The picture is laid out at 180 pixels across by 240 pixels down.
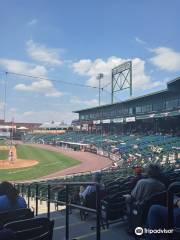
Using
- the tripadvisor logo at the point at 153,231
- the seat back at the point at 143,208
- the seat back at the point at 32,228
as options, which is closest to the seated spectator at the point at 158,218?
the tripadvisor logo at the point at 153,231

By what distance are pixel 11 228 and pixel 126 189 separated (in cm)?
377

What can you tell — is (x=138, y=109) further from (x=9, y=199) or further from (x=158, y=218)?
(x=158, y=218)

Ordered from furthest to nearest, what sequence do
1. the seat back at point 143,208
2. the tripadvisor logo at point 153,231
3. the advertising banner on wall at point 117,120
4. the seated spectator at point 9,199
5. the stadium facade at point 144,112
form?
the advertising banner on wall at point 117,120
the stadium facade at point 144,112
the seated spectator at point 9,199
the seat back at point 143,208
the tripadvisor logo at point 153,231

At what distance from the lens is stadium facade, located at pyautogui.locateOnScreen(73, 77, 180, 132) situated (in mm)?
44688

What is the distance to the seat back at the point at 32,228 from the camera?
13.8 feet

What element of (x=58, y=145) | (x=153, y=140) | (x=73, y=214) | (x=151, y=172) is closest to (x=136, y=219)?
(x=151, y=172)

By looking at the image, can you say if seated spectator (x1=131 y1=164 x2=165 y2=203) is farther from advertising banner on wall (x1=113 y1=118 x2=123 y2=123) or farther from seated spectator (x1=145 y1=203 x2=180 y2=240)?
advertising banner on wall (x1=113 y1=118 x2=123 y2=123)

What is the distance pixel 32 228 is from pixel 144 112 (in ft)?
166

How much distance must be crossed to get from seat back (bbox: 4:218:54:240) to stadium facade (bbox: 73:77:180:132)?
34.7 meters

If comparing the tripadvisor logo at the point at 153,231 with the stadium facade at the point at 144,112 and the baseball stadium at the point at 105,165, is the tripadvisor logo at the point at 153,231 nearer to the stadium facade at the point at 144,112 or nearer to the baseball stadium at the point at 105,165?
the baseball stadium at the point at 105,165

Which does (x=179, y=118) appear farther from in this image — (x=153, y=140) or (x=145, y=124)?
(x=145, y=124)

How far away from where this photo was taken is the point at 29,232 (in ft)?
13.9

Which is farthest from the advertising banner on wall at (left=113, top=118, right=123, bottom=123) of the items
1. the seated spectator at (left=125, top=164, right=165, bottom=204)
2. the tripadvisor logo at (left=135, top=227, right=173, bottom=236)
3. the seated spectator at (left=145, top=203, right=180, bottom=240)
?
the seated spectator at (left=145, top=203, right=180, bottom=240)

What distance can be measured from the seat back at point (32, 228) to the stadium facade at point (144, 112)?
34.7 metres
